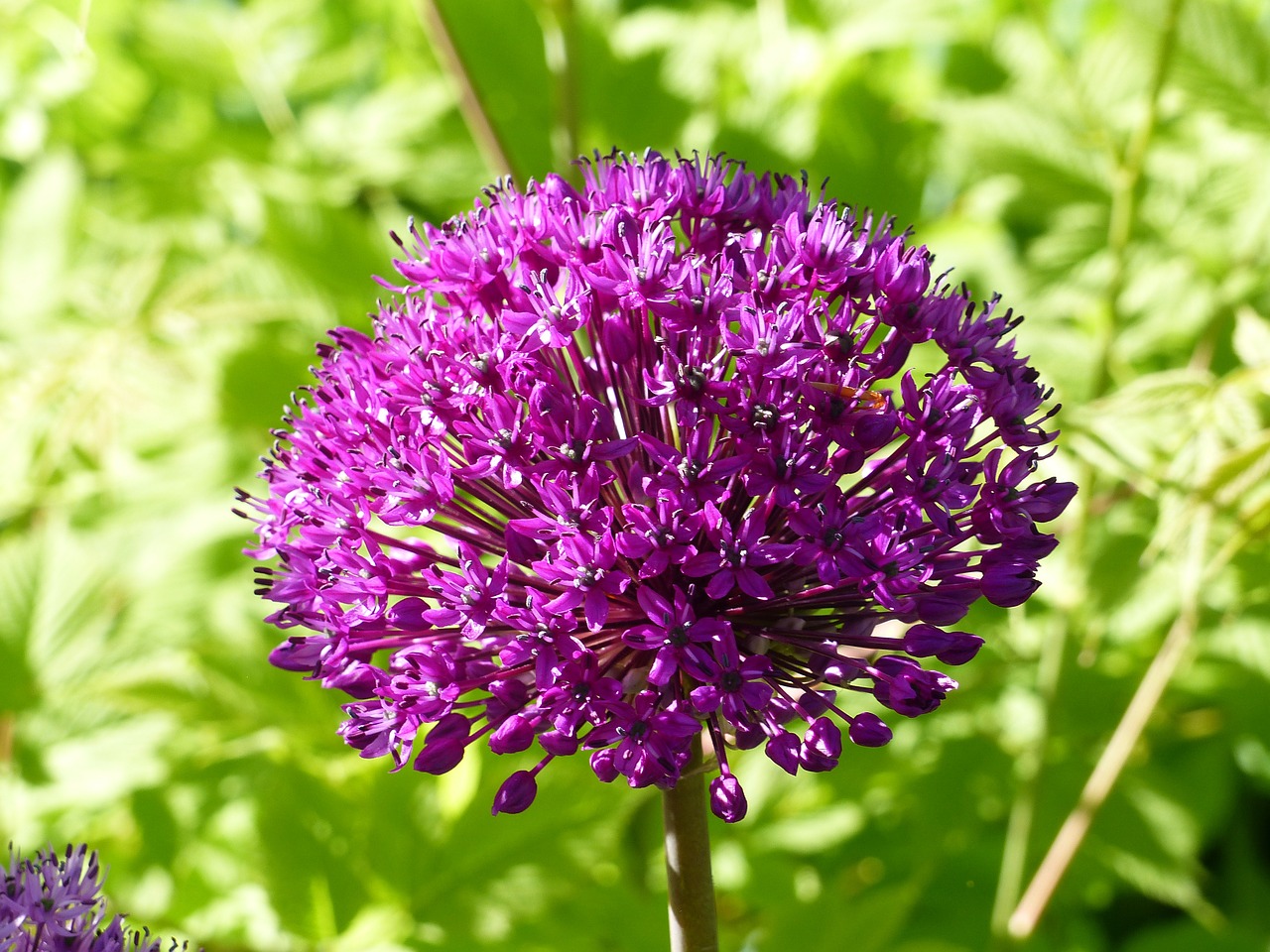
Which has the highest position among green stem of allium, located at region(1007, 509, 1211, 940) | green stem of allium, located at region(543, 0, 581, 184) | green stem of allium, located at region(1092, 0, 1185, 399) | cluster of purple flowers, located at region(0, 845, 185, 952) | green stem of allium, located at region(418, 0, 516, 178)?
green stem of allium, located at region(543, 0, 581, 184)

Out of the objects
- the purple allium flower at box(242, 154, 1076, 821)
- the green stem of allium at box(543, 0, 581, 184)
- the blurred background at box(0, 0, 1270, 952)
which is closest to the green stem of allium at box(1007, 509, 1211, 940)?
the blurred background at box(0, 0, 1270, 952)

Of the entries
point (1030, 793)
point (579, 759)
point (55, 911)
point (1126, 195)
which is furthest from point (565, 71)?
point (55, 911)

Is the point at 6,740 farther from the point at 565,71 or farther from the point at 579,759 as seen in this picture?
the point at 565,71

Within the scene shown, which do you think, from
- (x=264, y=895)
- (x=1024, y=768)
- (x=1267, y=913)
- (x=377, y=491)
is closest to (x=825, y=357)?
(x=377, y=491)

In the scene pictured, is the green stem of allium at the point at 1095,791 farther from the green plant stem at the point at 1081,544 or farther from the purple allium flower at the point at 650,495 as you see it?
the purple allium flower at the point at 650,495

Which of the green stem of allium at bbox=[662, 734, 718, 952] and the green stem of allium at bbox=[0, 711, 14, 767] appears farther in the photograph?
the green stem of allium at bbox=[0, 711, 14, 767]

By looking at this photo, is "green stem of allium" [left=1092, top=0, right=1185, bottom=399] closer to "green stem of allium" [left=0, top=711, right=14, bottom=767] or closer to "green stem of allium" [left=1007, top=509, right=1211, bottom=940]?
"green stem of allium" [left=1007, top=509, right=1211, bottom=940]
